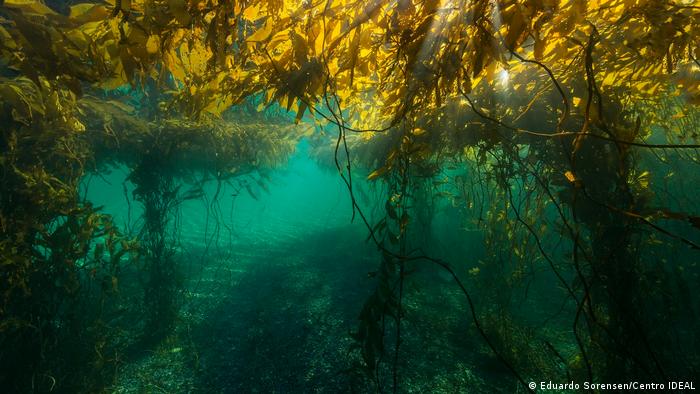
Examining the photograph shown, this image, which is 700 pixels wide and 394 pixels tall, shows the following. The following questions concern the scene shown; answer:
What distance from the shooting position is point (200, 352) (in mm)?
4664

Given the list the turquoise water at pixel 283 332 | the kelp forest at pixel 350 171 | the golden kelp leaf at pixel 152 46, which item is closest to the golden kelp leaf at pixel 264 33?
the kelp forest at pixel 350 171

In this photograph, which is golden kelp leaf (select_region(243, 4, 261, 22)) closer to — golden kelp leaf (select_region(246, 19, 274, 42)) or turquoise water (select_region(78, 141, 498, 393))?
golden kelp leaf (select_region(246, 19, 274, 42))

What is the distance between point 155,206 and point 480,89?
243 inches

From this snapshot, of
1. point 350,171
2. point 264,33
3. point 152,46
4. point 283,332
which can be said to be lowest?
point 283,332

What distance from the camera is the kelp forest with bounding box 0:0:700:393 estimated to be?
4.60 ft

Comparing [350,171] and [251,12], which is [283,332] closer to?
[350,171]

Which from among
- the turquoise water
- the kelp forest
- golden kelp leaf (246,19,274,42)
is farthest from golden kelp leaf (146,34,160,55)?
the turquoise water

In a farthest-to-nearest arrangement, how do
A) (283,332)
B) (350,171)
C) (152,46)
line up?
(283,332) → (350,171) → (152,46)

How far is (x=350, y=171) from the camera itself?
2.66 m

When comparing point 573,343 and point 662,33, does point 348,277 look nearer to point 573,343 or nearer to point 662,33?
Answer: point 573,343

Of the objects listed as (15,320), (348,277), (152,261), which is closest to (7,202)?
(15,320)

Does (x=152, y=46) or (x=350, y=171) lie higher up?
(x=350, y=171)

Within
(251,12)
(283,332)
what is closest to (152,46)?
(251,12)

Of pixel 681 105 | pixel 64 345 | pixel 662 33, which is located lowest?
pixel 64 345
